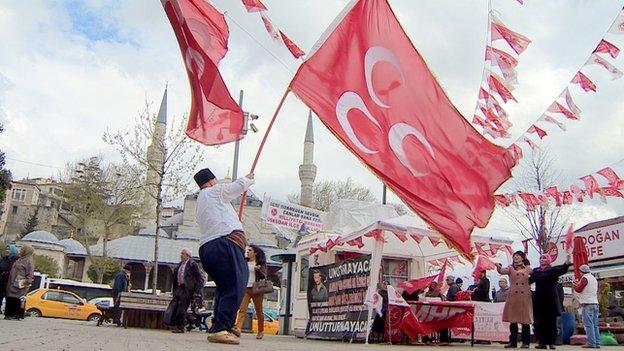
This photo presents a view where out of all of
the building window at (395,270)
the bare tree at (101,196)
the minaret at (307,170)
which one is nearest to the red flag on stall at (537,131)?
the building window at (395,270)

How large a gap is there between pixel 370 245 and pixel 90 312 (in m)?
18.5

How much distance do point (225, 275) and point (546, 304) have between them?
6.60 meters

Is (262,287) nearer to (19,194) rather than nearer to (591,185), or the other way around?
(591,185)

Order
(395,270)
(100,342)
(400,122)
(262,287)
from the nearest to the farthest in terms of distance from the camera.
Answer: (100,342) < (400,122) < (262,287) < (395,270)

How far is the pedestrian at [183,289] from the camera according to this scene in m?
12.0

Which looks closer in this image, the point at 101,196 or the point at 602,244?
the point at 602,244

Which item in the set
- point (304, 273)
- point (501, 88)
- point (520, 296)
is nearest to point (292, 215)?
point (304, 273)

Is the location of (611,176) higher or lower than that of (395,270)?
higher

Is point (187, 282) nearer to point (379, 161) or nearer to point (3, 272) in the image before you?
point (3, 272)

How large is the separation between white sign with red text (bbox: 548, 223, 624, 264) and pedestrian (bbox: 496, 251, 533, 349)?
726 cm

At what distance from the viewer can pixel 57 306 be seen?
27.4m

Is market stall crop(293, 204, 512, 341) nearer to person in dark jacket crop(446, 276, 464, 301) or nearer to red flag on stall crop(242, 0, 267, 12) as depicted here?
person in dark jacket crop(446, 276, 464, 301)

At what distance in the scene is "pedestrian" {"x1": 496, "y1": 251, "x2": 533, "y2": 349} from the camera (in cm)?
998

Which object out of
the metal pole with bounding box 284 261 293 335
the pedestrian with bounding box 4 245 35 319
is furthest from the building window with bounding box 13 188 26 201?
the pedestrian with bounding box 4 245 35 319
